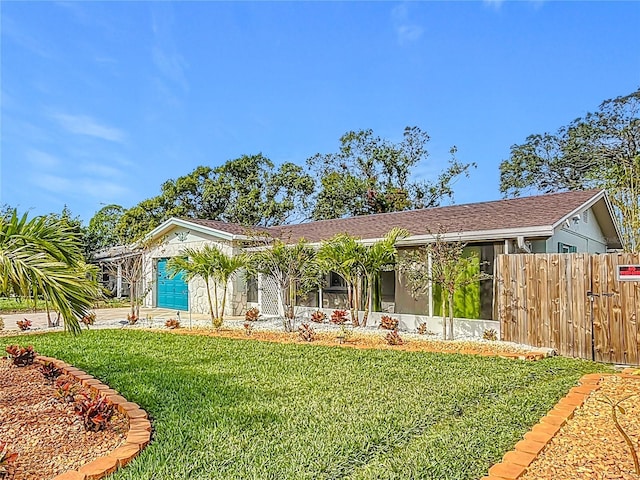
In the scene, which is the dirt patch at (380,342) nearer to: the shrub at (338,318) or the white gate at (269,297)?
the shrub at (338,318)

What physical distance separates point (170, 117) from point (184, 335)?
1396cm

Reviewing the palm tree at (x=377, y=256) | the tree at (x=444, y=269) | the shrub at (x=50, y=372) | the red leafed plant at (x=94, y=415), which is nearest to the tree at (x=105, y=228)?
the palm tree at (x=377, y=256)

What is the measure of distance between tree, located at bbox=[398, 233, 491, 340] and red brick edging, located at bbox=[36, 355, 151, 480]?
7.46m

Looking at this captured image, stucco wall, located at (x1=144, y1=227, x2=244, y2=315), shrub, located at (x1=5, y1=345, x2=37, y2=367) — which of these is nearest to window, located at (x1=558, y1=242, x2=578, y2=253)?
stucco wall, located at (x1=144, y1=227, x2=244, y2=315)

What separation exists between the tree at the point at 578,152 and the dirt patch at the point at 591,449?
23326 mm

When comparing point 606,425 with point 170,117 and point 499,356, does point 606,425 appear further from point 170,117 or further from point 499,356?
point 170,117

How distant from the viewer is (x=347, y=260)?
12.6 m

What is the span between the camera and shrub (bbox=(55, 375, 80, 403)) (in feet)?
17.0

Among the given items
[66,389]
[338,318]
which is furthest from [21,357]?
[338,318]

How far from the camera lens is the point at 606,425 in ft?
14.5

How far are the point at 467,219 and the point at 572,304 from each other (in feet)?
16.5

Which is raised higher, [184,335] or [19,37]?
[19,37]

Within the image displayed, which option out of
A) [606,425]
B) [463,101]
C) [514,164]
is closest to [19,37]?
[606,425]

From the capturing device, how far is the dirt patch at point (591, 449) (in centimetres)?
339
